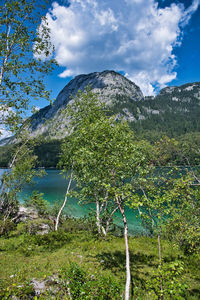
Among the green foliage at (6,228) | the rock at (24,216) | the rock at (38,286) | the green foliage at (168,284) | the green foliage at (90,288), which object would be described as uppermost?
the green foliage at (168,284)

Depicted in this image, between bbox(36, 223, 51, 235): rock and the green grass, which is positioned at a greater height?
the green grass

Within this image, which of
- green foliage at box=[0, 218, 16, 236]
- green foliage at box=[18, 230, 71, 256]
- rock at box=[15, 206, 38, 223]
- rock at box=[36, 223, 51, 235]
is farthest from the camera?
rock at box=[15, 206, 38, 223]

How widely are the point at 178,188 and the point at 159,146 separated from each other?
5900 millimetres

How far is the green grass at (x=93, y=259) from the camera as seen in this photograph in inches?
311

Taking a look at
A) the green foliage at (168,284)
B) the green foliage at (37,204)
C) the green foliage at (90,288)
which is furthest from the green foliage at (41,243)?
the green foliage at (37,204)

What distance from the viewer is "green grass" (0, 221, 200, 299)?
790 centimetres

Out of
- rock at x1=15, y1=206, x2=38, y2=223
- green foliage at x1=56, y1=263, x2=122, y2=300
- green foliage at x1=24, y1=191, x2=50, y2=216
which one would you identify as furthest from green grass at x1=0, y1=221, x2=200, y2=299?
green foliage at x1=24, y1=191, x2=50, y2=216

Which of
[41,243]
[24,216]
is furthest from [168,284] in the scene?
[24,216]

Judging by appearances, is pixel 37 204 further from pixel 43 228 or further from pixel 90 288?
pixel 90 288

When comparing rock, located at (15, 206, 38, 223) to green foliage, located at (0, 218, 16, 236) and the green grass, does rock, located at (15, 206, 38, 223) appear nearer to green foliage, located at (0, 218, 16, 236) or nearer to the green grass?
green foliage, located at (0, 218, 16, 236)

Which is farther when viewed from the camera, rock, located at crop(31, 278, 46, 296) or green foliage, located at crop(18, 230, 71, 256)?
green foliage, located at crop(18, 230, 71, 256)

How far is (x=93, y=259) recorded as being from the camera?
Result: 33.2 feet

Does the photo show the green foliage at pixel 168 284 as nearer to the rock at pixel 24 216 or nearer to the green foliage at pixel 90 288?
the green foliage at pixel 90 288

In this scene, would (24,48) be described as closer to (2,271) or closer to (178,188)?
(178,188)
